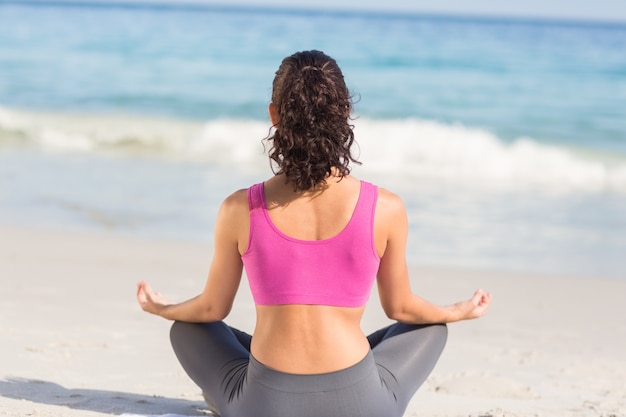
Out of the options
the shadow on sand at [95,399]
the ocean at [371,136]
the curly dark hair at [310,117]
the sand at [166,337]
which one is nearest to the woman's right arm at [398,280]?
the curly dark hair at [310,117]

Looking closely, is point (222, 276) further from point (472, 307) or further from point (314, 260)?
point (472, 307)

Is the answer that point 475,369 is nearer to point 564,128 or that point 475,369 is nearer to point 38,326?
point 38,326

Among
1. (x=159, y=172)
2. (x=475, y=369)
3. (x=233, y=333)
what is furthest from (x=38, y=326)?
(x=159, y=172)

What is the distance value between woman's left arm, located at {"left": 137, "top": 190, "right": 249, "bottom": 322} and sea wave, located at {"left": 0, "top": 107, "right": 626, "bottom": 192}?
8.40 meters

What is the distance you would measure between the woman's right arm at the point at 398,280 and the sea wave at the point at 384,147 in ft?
26.8

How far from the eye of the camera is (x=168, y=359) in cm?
443

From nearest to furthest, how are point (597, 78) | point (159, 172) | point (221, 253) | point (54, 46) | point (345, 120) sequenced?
point (345, 120), point (221, 253), point (159, 172), point (597, 78), point (54, 46)

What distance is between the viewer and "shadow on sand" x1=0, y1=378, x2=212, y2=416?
3490 mm

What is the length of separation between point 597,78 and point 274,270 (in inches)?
850

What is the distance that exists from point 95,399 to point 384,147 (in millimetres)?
11148

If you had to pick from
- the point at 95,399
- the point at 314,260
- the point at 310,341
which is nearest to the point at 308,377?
the point at 310,341

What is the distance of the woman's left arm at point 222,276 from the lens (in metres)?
2.69

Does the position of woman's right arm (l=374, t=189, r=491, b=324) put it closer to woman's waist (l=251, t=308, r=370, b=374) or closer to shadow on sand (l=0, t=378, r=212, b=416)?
woman's waist (l=251, t=308, r=370, b=374)

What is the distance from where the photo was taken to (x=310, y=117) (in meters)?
2.53
